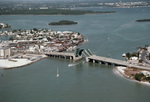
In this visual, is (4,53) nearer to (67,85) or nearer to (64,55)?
(64,55)

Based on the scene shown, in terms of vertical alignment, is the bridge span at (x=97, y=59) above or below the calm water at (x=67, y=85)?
above

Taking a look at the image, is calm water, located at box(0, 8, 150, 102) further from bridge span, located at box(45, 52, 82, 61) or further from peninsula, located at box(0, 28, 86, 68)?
peninsula, located at box(0, 28, 86, 68)

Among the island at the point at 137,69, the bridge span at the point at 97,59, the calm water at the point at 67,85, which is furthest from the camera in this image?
the bridge span at the point at 97,59

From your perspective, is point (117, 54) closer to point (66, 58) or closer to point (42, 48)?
point (66, 58)

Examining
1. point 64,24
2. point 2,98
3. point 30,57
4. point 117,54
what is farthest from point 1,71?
point 64,24

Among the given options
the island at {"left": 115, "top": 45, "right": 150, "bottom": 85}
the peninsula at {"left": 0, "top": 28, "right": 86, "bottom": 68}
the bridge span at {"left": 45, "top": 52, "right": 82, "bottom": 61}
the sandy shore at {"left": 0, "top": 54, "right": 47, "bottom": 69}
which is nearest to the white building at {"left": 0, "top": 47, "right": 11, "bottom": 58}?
the peninsula at {"left": 0, "top": 28, "right": 86, "bottom": 68}

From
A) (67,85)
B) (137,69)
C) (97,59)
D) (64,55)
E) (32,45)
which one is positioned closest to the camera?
(67,85)

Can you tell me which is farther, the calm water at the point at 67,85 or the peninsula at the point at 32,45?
the peninsula at the point at 32,45

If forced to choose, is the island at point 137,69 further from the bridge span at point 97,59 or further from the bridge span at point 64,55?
the bridge span at point 64,55

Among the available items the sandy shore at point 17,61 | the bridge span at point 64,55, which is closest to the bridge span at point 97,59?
the bridge span at point 64,55

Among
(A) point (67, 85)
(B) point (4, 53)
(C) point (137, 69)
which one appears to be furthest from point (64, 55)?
(A) point (67, 85)

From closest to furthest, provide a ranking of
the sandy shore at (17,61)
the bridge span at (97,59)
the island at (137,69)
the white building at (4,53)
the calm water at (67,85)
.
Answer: the calm water at (67,85) < the island at (137,69) < the bridge span at (97,59) < the sandy shore at (17,61) < the white building at (4,53)
